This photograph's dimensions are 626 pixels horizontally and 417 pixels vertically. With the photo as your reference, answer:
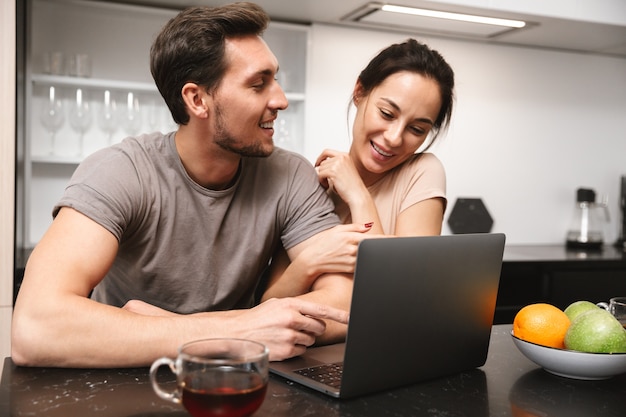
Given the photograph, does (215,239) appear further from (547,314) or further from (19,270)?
(19,270)

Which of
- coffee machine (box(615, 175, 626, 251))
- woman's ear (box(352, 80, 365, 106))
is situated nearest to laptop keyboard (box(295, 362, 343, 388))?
woman's ear (box(352, 80, 365, 106))

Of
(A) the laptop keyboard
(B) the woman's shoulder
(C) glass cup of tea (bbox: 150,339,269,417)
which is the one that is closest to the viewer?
(C) glass cup of tea (bbox: 150,339,269,417)

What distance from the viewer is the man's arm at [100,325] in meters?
1.03

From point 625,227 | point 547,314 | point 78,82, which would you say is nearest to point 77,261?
point 547,314

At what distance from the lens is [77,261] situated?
3.89ft

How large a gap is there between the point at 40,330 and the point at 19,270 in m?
1.26

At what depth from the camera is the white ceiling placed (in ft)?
8.63

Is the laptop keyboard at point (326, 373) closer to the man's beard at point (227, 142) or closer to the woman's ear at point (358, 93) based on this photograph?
the man's beard at point (227, 142)

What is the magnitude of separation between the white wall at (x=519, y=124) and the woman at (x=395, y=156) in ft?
4.19

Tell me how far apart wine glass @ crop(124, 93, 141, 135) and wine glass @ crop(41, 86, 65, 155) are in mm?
249

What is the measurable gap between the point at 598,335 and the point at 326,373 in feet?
1.36

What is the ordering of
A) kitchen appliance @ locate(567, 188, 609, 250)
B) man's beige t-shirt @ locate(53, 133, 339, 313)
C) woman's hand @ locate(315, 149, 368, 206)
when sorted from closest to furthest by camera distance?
man's beige t-shirt @ locate(53, 133, 339, 313), woman's hand @ locate(315, 149, 368, 206), kitchen appliance @ locate(567, 188, 609, 250)

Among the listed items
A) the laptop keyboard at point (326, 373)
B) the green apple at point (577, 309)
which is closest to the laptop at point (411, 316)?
the laptop keyboard at point (326, 373)

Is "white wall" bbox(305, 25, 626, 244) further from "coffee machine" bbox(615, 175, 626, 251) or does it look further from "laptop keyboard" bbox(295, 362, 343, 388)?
"laptop keyboard" bbox(295, 362, 343, 388)
